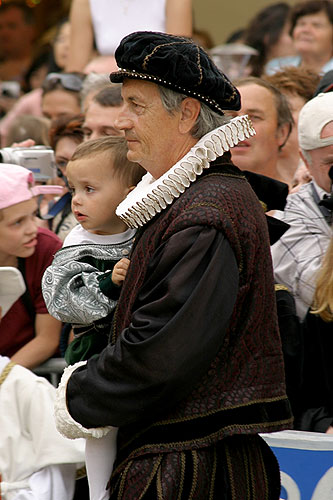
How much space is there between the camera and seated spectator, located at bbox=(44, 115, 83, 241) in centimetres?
470

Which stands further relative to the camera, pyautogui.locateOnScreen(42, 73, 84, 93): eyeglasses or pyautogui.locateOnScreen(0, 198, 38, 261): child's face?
pyautogui.locateOnScreen(42, 73, 84, 93): eyeglasses

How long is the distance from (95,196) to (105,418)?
0.89 meters

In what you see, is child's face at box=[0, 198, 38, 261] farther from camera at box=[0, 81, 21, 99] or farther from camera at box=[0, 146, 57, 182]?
camera at box=[0, 81, 21, 99]

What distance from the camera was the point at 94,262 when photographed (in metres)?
3.27

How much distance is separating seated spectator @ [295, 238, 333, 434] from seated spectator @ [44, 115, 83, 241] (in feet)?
5.29

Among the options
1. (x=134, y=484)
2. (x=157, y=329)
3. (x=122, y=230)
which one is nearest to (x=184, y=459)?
(x=134, y=484)

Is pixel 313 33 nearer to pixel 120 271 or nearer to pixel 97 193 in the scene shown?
pixel 97 193

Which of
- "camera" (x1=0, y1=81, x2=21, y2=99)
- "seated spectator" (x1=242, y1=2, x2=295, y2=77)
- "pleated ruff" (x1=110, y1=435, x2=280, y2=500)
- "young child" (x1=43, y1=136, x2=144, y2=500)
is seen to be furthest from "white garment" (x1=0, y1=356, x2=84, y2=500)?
"camera" (x1=0, y1=81, x2=21, y2=99)

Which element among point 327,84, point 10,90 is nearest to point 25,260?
point 327,84

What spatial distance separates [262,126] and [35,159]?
1.10m

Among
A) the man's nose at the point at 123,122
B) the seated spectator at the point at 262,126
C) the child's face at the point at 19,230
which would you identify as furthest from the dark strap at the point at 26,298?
the man's nose at the point at 123,122

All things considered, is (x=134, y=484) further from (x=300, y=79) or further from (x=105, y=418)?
(x=300, y=79)

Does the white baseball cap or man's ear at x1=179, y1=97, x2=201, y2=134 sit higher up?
man's ear at x1=179, y1=97, x2=201, y2=134

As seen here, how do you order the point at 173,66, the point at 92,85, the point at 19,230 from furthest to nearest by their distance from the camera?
the point at 92,85, the point at 19,230, the point at 173,66
